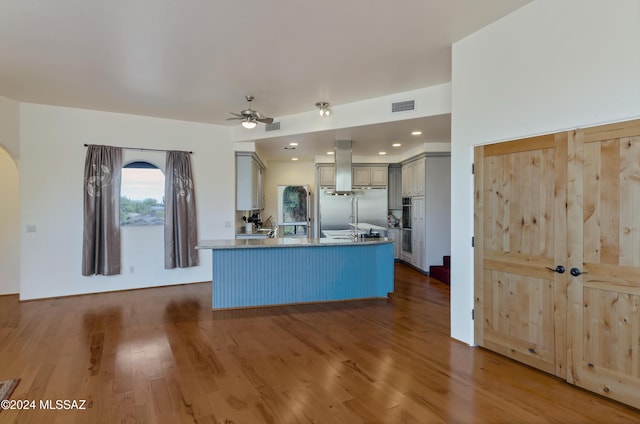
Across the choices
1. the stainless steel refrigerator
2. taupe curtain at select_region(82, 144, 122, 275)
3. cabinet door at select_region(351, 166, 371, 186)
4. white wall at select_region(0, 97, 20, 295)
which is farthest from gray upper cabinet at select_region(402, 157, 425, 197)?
white wall at select_region(0, 97, 20, 295)

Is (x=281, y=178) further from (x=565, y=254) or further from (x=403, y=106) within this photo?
(x=565, y=254)

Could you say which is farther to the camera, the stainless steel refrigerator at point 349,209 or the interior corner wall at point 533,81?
the stainless steel refrigerator at point 349,209

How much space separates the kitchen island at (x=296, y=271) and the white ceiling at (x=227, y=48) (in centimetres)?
207

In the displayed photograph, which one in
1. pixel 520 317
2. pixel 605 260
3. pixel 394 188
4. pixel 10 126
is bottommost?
pixel 520 317

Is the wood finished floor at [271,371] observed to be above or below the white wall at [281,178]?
below

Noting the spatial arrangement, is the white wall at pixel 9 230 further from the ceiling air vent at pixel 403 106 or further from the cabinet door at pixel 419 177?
the cabinet door at pixel 419 177

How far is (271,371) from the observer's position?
2.70 m

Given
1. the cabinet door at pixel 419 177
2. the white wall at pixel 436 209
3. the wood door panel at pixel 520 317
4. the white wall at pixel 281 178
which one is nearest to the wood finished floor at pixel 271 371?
the wood door panel at pixel 520 317

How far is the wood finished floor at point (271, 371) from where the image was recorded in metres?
2.13

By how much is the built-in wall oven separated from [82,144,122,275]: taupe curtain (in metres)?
5.94

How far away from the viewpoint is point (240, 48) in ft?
10.4

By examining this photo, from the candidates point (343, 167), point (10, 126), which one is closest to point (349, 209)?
point (343, 167)

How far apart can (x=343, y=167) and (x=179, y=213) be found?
2.98m

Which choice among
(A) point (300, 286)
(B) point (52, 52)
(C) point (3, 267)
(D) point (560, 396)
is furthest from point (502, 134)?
(C) point (3, 267)
